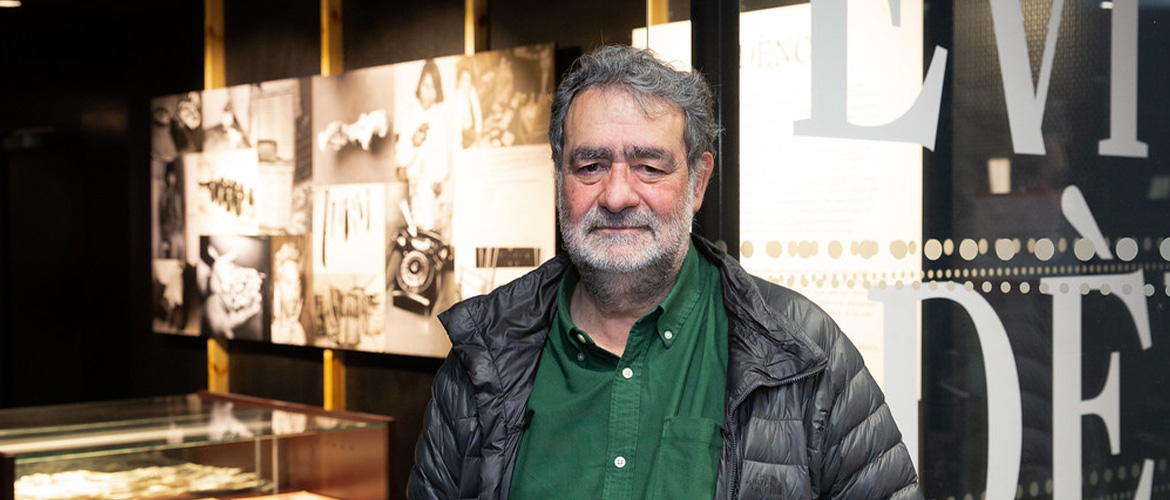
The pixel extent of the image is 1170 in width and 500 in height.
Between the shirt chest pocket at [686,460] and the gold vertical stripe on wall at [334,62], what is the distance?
12.7ft

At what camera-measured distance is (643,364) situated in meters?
1.56

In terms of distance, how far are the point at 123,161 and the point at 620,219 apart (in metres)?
5.71

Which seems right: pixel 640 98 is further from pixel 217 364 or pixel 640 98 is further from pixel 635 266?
pixel 217 364

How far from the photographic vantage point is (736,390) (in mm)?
1471

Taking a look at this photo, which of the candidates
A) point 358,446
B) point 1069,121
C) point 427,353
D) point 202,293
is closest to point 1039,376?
point 1069,121

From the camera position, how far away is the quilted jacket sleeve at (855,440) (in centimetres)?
147

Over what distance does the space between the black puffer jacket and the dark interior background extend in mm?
2510

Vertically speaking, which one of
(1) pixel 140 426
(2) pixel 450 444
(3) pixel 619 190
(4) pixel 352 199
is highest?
(4) pixel 352 199

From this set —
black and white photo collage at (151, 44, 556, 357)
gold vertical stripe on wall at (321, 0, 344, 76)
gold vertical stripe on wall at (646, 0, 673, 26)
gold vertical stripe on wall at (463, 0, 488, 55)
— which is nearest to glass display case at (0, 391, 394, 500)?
black and white photo collage at (151, 44, 556, 357)

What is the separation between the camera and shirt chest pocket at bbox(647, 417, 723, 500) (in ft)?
4.85

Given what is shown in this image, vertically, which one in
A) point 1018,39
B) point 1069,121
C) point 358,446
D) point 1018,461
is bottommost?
point 358,446

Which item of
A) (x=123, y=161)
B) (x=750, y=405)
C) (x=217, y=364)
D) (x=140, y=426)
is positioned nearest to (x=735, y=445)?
(x=750, y=405)

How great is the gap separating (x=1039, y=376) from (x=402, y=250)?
320 centimetres

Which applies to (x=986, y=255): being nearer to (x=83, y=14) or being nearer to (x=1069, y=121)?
(x=1069, y=121)
